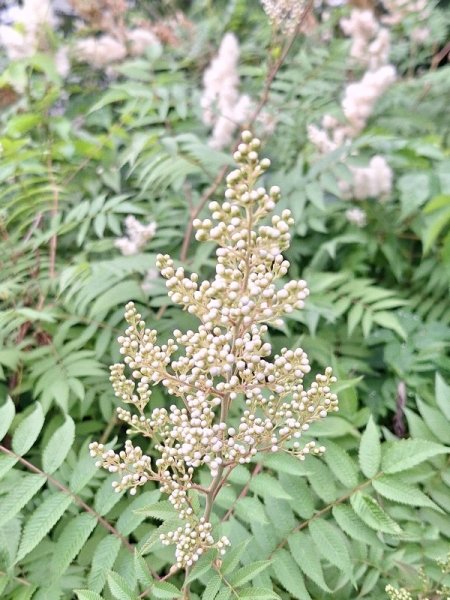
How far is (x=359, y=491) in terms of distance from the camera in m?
1.25

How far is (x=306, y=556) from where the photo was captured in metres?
1.26

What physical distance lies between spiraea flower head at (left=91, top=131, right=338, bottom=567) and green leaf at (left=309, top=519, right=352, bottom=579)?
0.28m

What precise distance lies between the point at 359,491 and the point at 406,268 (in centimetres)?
149

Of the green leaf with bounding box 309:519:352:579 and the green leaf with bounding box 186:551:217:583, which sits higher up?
the green leaf with bounding box 186:551:217:583

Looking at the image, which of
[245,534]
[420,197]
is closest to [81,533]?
[245,534]

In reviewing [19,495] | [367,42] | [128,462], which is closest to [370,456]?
[128,462]

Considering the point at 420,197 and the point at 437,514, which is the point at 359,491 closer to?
the point at 437,514

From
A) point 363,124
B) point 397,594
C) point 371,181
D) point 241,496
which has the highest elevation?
point 363,124

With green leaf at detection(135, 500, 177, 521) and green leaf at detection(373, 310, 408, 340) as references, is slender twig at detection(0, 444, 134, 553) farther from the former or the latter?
green leaf at detection(373, 310, 408, 340)

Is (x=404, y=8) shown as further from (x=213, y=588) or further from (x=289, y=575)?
(x=213, y=588)

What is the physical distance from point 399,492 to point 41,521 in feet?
2.55

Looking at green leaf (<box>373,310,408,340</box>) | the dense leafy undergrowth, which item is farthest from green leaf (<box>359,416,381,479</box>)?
green leaf (<box>373,310,408,340</box>)

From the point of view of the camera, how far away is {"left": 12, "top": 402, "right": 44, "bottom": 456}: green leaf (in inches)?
49.3

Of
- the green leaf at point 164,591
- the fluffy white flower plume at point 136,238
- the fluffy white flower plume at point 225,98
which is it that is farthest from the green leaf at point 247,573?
the fluffy white flower plume at point 225,98
